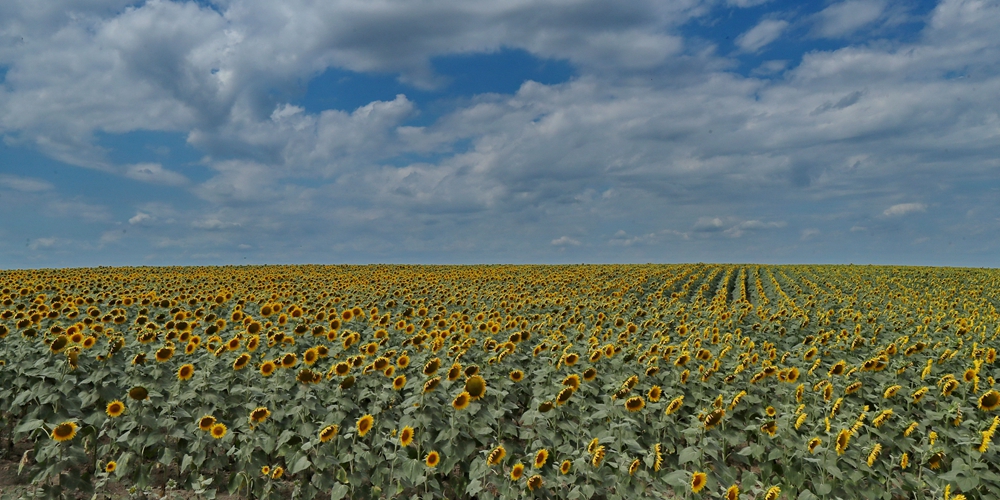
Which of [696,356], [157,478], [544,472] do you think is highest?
[696,356]

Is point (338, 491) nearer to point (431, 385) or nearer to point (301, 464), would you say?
point (301, 464)

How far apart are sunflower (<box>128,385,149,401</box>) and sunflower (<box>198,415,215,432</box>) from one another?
0.75 meters

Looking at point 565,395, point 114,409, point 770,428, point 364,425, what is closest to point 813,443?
point 770,428

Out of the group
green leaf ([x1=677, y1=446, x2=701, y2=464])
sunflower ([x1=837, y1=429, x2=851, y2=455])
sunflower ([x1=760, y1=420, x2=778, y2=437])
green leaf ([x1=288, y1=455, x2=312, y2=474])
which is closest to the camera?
green leaf ([x1=288, y1=455, x2=312, y2=474])

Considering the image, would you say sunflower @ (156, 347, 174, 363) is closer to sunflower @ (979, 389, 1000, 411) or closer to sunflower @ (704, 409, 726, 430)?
sunflower @ (704, 409, 726, 430)

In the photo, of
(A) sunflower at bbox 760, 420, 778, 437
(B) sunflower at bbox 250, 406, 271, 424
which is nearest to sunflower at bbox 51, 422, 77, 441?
(B) sunflower at bbox 250, 406, 271, 424

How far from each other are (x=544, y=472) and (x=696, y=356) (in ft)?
14.3

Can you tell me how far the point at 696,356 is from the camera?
8.91m

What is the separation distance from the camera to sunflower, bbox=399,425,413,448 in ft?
18.7

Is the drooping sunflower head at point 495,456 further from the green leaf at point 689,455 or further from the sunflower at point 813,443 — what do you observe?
the sunflower at point 813,443

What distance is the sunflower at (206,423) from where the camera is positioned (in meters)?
5.92

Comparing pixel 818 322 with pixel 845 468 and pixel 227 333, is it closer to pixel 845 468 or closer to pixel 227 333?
pixel 845 468

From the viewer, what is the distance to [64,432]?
5.64 m

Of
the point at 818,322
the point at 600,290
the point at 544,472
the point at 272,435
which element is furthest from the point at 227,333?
the point at 600,290
